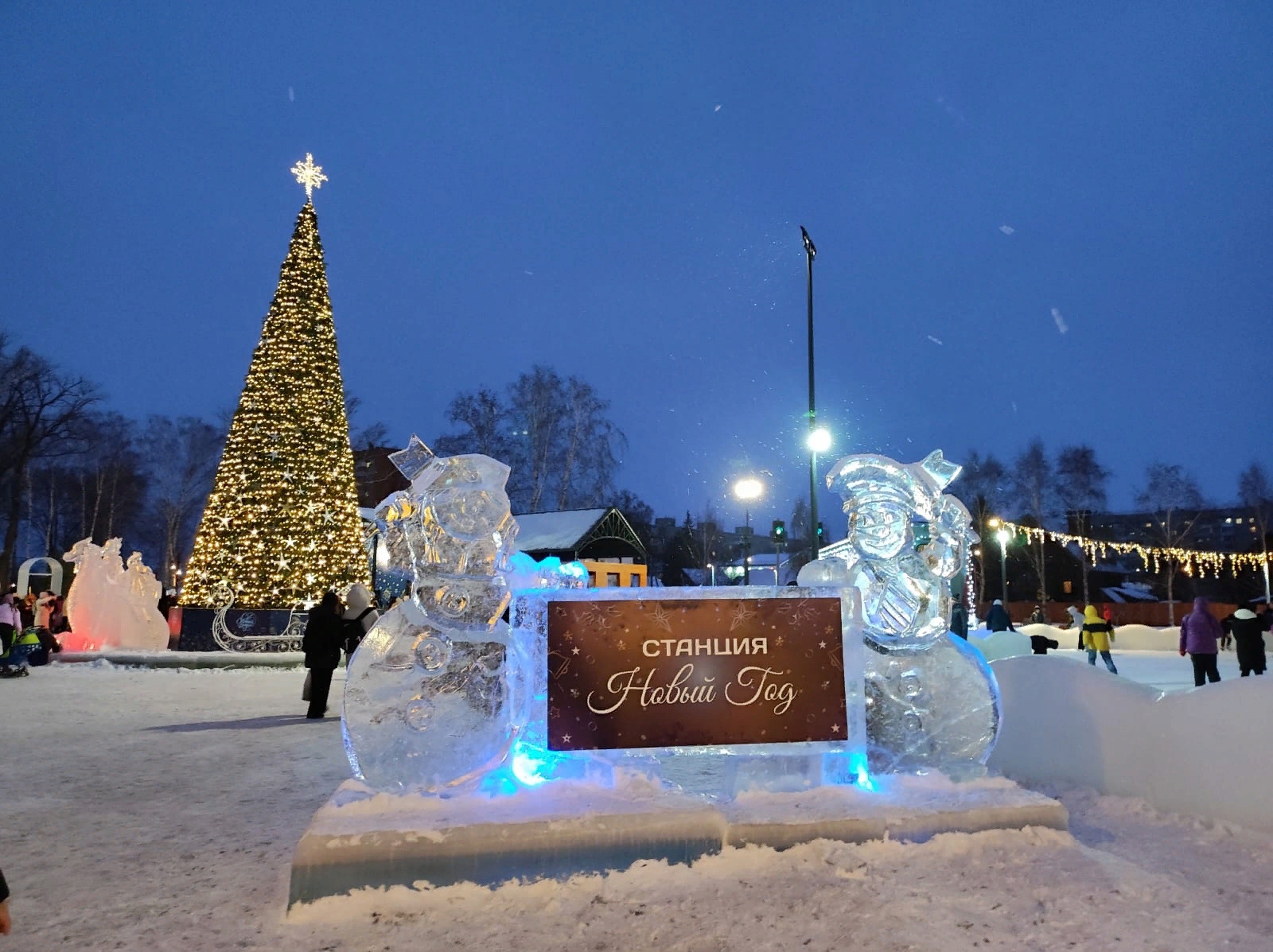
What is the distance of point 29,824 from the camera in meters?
5.41

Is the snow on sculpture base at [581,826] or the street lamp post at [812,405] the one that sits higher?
the street lamp post at [812,405]

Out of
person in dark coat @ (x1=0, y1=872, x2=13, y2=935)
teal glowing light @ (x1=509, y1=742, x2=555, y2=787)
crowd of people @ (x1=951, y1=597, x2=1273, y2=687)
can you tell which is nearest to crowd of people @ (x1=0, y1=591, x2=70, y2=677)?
teal glowing light @ (x1=509, y1=742, x2=555, y2=787)

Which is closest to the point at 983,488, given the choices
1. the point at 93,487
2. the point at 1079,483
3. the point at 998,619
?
the point at 1079,483

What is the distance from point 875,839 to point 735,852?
774 mm

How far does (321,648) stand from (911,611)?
775 centimetres

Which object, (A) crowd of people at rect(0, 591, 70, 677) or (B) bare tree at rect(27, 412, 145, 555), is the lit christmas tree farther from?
(B) bare tree at rect(27, 412, 145, 555)

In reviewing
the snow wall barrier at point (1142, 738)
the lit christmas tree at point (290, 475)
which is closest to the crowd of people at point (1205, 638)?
the snow wall barrier at point (1142, 738)

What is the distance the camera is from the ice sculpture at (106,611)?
1911 centimetres

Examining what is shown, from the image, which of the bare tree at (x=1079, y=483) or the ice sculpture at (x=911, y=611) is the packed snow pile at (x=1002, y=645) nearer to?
Answer: the ice sculpture at (x=911, y=611)

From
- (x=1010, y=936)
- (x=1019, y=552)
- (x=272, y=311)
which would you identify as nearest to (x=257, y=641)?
(x=272, y=311)

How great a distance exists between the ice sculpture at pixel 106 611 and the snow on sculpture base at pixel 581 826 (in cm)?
1774

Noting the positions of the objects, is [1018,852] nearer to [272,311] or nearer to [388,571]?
[388,571]

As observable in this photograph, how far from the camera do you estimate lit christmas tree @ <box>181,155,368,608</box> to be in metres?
18.7

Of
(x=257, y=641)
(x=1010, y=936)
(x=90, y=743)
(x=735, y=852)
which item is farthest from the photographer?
(x=257, y=641)
